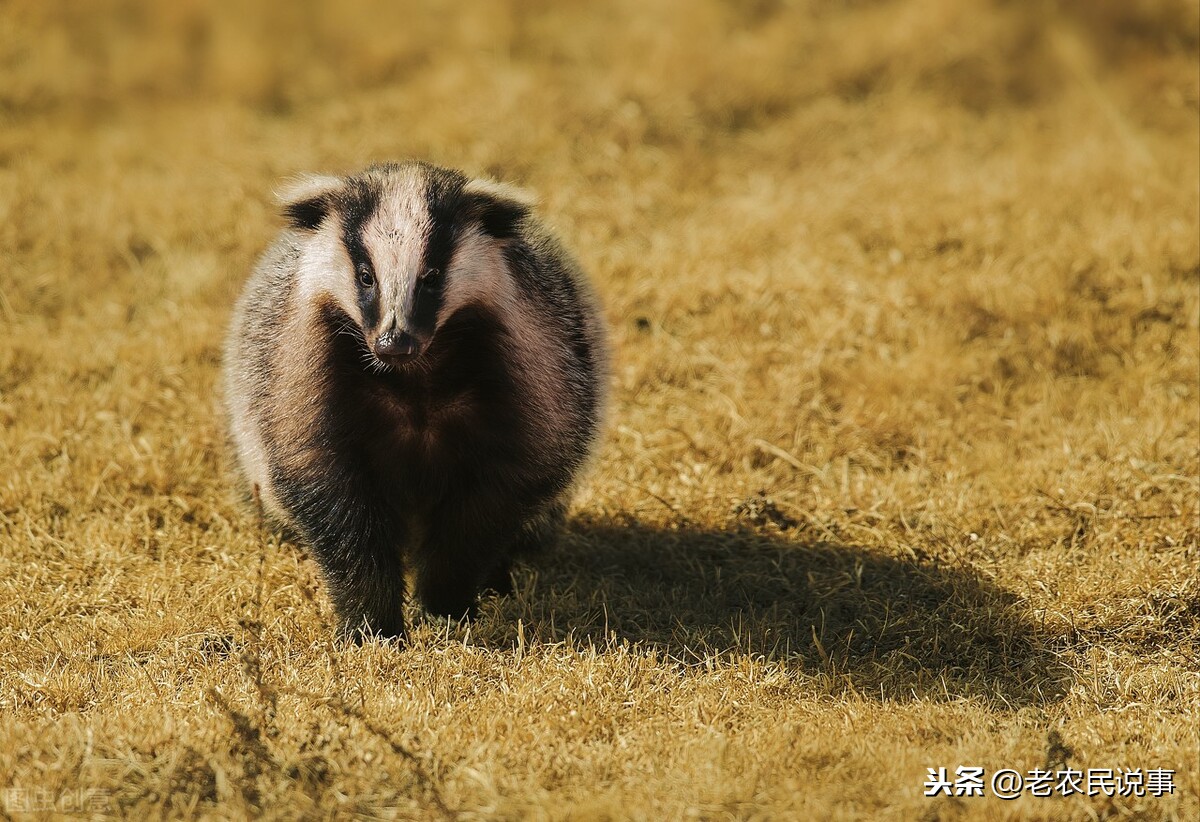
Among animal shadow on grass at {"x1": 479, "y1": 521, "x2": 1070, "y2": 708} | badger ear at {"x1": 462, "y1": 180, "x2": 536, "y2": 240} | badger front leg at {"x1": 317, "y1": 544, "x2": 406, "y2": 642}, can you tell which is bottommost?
animal shadow on grass at {"x1": 479, "y1": 521, "x2": 1070, "y2": 708}

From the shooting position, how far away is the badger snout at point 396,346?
12.7 feet

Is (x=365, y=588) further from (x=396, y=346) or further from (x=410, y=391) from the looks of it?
(x=396, y=346)

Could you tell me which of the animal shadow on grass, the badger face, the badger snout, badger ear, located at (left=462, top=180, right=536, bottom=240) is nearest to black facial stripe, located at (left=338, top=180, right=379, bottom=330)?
the badger face

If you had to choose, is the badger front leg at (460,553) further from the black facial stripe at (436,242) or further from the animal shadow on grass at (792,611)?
the black facial stripe at (436,242)

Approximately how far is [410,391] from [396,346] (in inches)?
17.6

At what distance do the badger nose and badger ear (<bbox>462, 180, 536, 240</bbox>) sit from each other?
607 millimetres

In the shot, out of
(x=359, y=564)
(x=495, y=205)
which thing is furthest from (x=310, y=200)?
(x=359, y=564)

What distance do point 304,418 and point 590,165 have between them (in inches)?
180

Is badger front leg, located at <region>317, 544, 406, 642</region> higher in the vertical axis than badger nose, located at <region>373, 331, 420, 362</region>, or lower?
lower

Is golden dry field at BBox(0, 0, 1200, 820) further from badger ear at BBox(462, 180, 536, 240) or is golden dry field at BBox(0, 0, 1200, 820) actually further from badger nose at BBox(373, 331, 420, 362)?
badger ear at BBox(462, 180, 536, 240)

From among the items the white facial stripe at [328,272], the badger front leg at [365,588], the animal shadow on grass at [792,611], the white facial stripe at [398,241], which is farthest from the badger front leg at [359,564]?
the white facial stripe at [398,241]

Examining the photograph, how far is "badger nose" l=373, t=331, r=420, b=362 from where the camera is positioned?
3.86m

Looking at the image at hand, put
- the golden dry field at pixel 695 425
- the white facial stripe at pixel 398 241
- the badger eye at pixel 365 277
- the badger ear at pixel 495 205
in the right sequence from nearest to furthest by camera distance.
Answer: the golden dry field at pixel 695 425 < the white facial stripe at pixel 398 241 < the badger eye at pixel 365 277 < the badger ear at pixel 495 205

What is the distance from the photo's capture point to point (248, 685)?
398 cm
